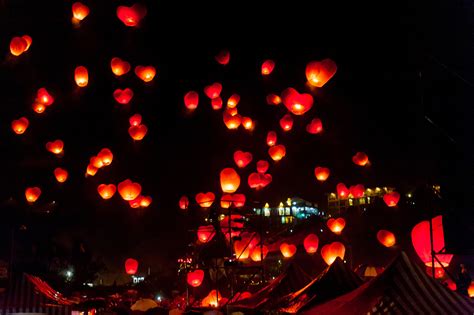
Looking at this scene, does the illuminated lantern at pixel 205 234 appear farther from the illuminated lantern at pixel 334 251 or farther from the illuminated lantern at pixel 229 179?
the illuminated lantern at pixel 334 251

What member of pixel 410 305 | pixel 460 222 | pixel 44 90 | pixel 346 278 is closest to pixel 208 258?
pixel 346 278

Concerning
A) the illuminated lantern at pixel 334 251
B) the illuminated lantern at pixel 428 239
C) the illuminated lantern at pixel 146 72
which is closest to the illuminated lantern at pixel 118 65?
the illuminated lantern at pixel 146 72

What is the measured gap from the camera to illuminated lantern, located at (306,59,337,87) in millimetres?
13289

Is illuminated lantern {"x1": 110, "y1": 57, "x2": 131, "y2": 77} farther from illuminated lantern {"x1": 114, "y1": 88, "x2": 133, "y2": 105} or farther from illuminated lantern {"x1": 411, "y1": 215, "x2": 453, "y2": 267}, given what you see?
illuminated lantern {"x1": 411, "y1": 215, "x2": 453, "y2": 267}

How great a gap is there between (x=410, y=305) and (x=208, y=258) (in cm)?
773

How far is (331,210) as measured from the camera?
191ft

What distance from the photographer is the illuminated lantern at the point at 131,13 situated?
48.6ft

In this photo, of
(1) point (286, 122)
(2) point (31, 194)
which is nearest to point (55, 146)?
(2) point (31, 194)

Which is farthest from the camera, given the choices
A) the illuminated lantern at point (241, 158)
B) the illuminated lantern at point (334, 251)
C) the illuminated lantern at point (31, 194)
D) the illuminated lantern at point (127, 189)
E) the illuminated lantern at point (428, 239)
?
the illuminated lantern at point (241, 158)

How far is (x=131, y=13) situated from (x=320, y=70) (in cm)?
595

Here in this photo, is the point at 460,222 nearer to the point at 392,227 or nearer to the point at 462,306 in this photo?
the point at 462,306

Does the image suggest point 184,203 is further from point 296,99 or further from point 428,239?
point 428,239

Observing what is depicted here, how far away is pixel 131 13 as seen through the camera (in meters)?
15.0

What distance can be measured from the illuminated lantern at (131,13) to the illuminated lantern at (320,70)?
540 cm
